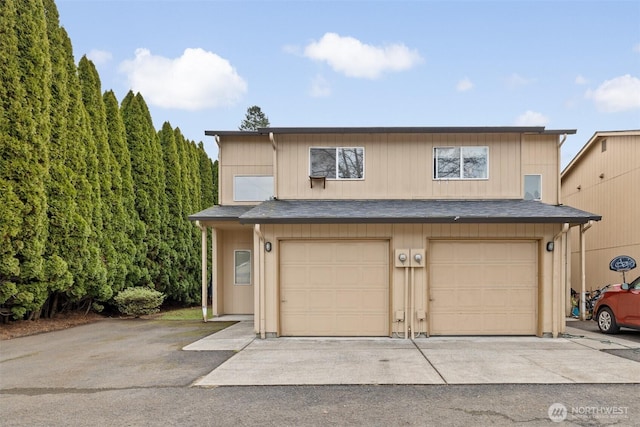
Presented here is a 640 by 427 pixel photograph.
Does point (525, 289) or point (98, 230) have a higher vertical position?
point (98, 230)

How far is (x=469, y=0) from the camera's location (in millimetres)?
13625

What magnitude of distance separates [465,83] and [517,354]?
56.3 feet

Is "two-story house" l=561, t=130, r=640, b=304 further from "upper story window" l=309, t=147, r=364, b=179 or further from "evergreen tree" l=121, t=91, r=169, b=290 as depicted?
"evergreen tree" l=121, t=91, r=169, b=290

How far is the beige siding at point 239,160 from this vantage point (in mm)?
13617

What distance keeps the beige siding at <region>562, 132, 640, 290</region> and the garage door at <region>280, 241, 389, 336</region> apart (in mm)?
9499

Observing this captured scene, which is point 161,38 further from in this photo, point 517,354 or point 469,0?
point 517,354

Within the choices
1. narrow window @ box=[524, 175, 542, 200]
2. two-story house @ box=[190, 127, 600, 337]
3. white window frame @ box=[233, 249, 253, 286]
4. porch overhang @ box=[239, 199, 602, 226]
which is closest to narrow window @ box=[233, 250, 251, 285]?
white window frame @ box=[233, 249, 253, 286]

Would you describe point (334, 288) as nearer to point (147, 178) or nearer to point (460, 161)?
point (460, 161)

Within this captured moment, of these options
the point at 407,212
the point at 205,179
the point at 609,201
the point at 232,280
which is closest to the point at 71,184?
the point at 232,280

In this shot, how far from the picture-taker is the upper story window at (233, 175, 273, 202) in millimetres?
13633

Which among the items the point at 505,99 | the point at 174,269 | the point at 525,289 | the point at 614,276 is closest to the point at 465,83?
the point at 505,99

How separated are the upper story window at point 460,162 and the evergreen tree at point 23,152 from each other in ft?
33.6

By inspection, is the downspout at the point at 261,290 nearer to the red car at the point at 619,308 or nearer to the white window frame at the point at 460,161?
the white window frame at the point at 460,161

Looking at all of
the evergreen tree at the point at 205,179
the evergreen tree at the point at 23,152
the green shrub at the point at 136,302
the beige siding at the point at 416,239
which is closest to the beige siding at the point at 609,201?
the beige siding at the point at 416,239
